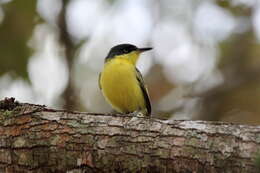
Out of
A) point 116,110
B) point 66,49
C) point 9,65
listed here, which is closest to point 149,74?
point 116,110

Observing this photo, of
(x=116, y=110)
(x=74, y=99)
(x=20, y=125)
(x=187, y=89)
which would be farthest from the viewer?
(x=187, y=89)

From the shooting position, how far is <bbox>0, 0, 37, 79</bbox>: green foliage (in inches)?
201

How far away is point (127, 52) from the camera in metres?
6.53

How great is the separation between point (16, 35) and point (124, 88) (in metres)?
1.36

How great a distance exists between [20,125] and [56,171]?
0.44 meters

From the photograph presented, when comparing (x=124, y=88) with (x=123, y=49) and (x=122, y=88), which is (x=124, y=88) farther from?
(x=123, y=49)

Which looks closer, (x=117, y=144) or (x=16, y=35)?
(x=117, y=144)

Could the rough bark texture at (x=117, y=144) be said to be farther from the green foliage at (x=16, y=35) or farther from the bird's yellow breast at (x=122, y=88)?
the bird's yellow breast at (x=122, y=88)

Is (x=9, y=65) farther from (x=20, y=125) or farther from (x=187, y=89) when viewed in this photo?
(x=187, y=89)

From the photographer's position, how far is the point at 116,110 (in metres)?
6.11

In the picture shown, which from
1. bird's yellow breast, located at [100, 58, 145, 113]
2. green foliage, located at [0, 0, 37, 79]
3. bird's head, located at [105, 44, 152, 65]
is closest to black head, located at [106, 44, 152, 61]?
bird's head, located at [105, 44, 152, 65]

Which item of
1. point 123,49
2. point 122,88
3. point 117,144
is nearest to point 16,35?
point 122,88

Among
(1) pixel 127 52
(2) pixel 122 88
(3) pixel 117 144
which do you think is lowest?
(3) pixel 117 144

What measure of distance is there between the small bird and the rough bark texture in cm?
209
